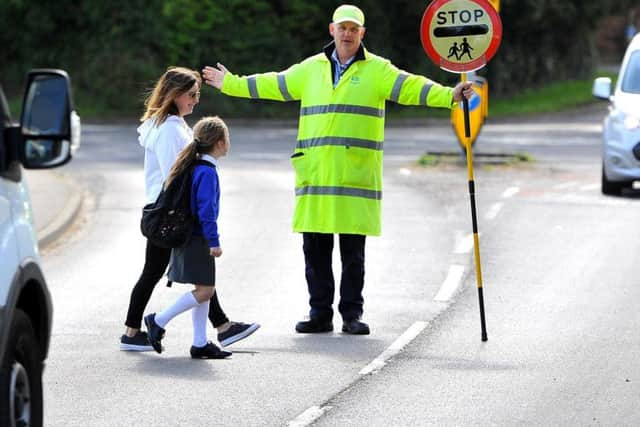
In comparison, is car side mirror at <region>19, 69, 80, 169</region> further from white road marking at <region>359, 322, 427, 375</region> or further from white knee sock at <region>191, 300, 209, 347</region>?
white knee sock at <region>191, 300, 209, 347</region>

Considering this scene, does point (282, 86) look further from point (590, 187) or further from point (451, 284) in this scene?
point (590, 187)

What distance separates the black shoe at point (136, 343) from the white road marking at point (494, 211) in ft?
25.7

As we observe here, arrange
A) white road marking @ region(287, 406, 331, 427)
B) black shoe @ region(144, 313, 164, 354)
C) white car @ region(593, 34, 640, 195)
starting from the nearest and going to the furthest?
white road marking @ region(287, 406, 331, 427) < black shoe @ region(144, 313, 164, 354) < white car @ region(593, 34, 640, 195)

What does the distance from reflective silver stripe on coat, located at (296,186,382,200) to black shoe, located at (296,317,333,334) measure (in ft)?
2.56

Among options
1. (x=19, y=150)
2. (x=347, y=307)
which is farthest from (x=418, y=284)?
(x=19, y=150)

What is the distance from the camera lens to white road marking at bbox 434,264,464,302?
1143 centimetres

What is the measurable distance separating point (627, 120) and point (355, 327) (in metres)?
9.17

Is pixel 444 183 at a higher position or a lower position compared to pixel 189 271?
lower

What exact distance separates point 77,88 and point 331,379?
1475 inches

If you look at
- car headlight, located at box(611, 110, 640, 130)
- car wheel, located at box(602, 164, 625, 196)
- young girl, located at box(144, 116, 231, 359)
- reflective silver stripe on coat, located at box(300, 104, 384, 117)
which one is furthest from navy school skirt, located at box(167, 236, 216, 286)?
car wheel, located at box(602, 164, 625, 196)

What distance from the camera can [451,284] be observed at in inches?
474

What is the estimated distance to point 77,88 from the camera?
44.9 m

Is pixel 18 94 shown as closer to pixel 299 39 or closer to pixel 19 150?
pixel 299 39

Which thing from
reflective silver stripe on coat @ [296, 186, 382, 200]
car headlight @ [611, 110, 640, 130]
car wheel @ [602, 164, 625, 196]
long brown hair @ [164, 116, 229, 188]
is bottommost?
car wheel @ [602, 164, 625, 196]
